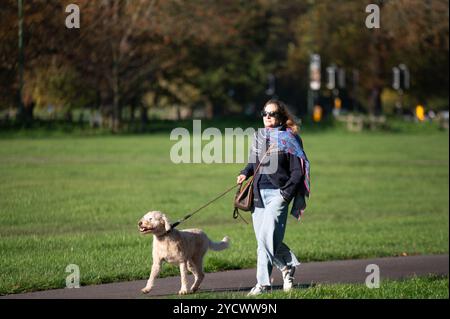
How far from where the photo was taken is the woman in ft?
35.2

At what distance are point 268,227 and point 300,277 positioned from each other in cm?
299

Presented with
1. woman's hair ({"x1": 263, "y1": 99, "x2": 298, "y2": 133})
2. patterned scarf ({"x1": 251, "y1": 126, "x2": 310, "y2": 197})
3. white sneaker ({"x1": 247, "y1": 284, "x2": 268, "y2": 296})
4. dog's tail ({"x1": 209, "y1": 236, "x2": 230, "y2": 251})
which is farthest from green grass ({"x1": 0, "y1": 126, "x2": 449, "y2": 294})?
woman's hair ({"x1": 263, "y1": 99, "x2": 298, "y2": 133})

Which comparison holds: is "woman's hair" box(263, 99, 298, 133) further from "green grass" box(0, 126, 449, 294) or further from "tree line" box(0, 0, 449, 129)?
"tree line" box(0, 0, 449, 129)

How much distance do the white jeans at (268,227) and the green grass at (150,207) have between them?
261cm

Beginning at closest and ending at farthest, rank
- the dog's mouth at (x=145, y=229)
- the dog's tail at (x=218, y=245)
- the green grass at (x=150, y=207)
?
the dog's mouth at (x=145, y=229) < the dog's tail at (x=218, y=245) < the green grass at (x=150, y=207)

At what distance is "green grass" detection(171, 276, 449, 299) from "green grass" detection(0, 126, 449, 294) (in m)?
2.35

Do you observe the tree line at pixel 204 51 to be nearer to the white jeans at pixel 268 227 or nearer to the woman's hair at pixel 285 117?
the woman's hair at pixel 285 117

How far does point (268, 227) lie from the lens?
426 inches

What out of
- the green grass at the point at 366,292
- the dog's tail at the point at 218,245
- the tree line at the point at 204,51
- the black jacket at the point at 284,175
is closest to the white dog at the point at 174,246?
the dog's tail at the point at 218,245

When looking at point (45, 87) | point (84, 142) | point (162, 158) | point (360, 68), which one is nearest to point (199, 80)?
point (360, 68)

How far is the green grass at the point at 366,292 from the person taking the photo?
36.2ft

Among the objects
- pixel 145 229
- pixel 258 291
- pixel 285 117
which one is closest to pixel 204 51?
pixel 285 117

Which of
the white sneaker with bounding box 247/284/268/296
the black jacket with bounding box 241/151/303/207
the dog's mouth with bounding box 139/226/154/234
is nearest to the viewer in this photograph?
the dog's mouth with bounding box 139/226/154/234
